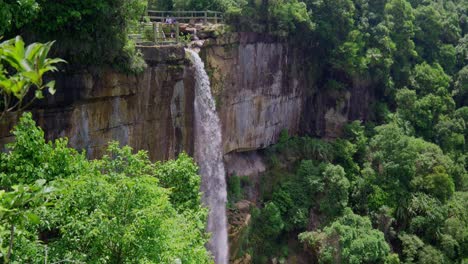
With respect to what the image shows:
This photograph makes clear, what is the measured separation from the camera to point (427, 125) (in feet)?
99.2

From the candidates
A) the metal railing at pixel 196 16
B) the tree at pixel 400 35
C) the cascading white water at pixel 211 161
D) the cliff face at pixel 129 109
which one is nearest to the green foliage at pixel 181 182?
the cliff face at pixel 129 109

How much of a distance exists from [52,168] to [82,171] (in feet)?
1.90

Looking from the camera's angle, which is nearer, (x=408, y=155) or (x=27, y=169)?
(x=27, y=169)

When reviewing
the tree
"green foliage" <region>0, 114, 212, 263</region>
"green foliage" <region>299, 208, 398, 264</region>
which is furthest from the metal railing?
the tree

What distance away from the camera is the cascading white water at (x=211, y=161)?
18.9m

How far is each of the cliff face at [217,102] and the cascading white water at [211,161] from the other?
2.53 ft

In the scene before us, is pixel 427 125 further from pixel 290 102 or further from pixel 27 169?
pixel 27 169

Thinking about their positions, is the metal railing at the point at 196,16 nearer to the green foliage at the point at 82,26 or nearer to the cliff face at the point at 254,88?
the cliff face at the point at 254,88

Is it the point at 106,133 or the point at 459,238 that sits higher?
the point at 106,133

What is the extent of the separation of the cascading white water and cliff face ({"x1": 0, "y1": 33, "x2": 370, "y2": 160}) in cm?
77

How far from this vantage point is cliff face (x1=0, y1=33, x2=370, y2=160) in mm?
14023

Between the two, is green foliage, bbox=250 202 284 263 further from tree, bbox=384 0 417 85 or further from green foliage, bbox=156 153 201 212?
tree, bbox=384 0 417 85

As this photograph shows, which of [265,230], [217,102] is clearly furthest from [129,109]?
[265,230]

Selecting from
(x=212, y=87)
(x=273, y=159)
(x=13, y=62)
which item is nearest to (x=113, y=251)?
(x=13, y=62)
